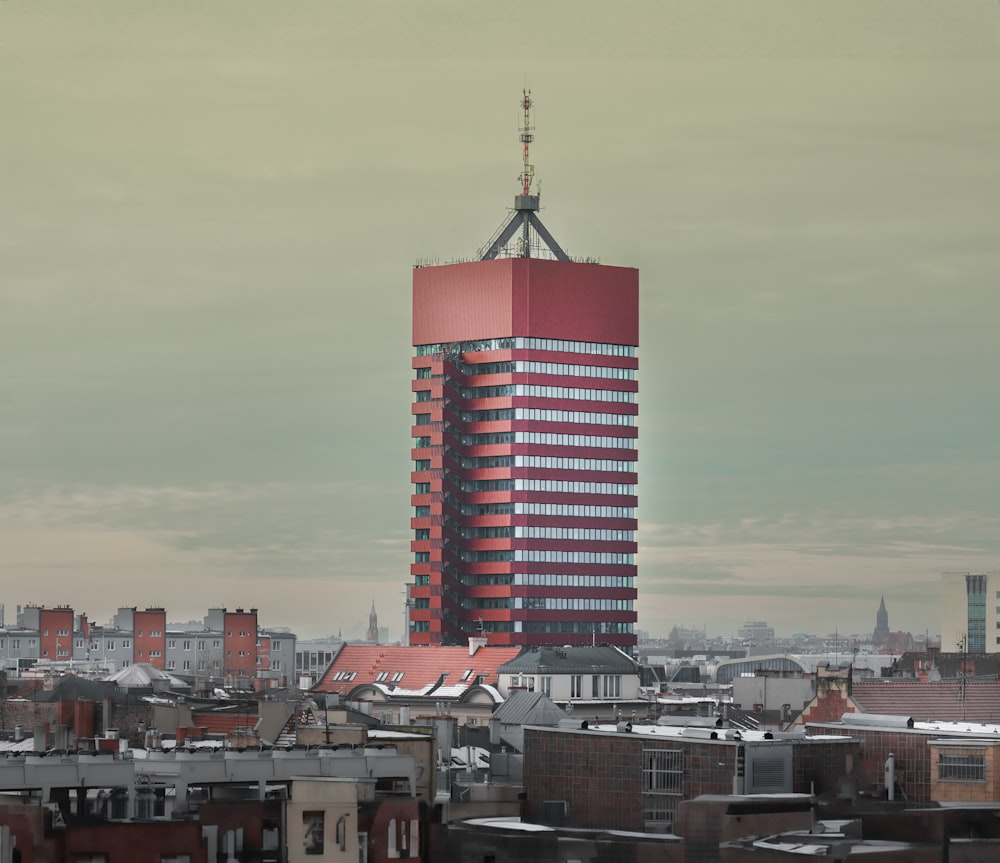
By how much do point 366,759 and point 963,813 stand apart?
22.9 meters

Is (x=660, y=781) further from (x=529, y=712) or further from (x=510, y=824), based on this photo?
(x=529, y=712)

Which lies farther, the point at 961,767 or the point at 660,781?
the point at 961,767

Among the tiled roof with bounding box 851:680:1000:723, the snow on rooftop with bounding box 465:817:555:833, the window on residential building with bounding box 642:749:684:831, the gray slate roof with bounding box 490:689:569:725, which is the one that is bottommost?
the snow on rooftop with bounding box 465:817:555:833

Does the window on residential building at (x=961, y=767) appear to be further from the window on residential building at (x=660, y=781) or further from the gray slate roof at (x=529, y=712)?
the gray slate roof at (x=529, y=712)

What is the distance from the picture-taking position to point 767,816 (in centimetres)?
8312

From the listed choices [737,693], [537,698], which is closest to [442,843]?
[537,698]

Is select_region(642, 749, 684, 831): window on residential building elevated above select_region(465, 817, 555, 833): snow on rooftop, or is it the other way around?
select_region(642, 749, 684, 831): window on residential building

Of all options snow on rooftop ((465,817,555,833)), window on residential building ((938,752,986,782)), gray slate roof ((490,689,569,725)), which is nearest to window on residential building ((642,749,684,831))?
snow on rooftop ((465,817,555,833))

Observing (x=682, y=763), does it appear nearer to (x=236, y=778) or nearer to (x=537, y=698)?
Answer: (x=236, y=778)

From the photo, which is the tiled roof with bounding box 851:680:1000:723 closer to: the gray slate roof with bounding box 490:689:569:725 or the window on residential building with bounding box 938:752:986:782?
the gray slate roof with bounding box 490:689:569:725

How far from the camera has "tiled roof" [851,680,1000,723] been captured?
135 m

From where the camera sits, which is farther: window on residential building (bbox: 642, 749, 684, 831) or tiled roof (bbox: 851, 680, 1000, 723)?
tiled roof (bbox: 851, 680, 1000, 723)

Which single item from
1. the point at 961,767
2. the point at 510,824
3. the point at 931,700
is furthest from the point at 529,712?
the point at 510,824

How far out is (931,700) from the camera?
13700 centimetres
